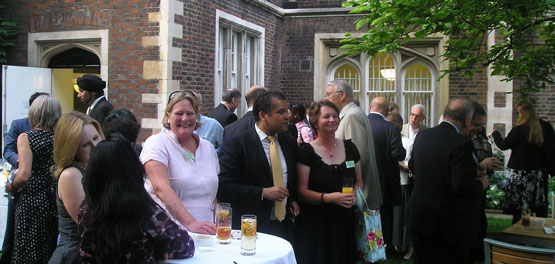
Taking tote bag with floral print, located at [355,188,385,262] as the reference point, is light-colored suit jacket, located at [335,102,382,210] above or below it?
above

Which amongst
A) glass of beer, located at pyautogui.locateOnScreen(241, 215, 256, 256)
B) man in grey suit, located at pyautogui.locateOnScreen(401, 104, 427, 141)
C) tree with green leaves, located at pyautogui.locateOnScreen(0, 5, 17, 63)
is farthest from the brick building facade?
glass of beer, located at pyautogui.locateOnScreen(241, 215, 256, 256)

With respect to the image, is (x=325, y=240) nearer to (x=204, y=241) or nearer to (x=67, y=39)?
(x=204, y=241)

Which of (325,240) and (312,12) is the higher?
(312,12)

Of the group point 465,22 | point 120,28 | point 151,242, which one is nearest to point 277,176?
point 151,242

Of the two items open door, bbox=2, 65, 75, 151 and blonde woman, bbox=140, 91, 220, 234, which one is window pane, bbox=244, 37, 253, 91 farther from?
blonde woman, bbox=140, 91, 220, 234

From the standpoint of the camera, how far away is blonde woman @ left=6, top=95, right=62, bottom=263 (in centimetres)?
403

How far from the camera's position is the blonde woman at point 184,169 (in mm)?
3588

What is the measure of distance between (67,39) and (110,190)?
7.79 m

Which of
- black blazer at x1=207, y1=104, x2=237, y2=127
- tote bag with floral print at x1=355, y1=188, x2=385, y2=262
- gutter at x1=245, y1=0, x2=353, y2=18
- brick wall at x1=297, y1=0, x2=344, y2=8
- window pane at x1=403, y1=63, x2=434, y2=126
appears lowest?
tote bag with floral print at x1=355, y1=188, x2=385, y2=262

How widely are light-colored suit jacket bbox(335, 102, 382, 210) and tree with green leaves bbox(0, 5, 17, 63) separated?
703cm

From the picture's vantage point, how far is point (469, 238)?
466 cm

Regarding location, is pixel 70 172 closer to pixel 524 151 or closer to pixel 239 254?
pixel 239 254

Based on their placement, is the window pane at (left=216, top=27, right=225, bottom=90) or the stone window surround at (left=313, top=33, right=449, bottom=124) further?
the stone window surround at (left=313, top=33, right=449, bottom=124)

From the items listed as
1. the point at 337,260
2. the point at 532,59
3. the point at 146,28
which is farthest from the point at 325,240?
the point at 146,28
